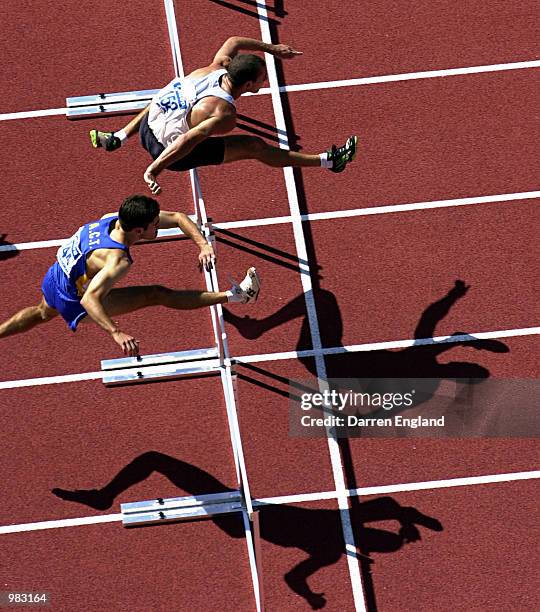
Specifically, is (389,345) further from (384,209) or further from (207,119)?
(207,119)

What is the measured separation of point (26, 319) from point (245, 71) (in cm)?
235

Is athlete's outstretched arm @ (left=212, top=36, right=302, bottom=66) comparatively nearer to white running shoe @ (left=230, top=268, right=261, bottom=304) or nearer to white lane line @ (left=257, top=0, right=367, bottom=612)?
white lane line @ (left=257, top=0, right=367, bottom=612)

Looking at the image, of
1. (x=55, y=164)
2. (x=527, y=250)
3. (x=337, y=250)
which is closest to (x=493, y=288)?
(x=527, y=250)

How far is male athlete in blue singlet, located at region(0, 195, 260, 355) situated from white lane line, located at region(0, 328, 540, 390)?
0.56m

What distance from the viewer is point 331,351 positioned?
342 inches

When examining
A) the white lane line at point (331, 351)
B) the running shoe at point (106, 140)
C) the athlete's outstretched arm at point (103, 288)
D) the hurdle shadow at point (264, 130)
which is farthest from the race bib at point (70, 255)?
the hurdle shadow at point (264, 130)

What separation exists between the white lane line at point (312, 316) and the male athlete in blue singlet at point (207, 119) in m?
0.73

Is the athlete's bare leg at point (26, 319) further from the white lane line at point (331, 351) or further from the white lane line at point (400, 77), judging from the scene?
the white lane line at point (400, 77)

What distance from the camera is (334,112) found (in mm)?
10039

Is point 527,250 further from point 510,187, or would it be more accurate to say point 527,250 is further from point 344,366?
point 344,366

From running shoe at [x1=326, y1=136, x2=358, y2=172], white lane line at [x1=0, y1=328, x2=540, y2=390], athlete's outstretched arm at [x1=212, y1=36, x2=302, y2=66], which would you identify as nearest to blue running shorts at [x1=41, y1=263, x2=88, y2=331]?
white lane line at [x1=0, y1=328, x2=540, y2=390]

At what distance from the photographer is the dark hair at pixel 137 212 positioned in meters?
7.23

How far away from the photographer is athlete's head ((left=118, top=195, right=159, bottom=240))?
7230mm

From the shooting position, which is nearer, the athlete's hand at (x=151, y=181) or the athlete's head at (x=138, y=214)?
the athlete's head at (x=138, y=214)
